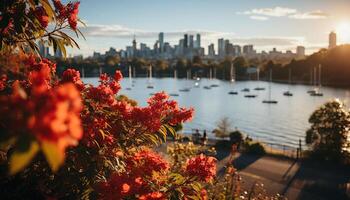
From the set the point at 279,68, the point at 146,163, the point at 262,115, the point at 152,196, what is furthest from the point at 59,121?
the point at 279,68

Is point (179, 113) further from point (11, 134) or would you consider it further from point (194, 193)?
point (11, 134)

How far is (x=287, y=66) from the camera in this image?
145500 millimetres

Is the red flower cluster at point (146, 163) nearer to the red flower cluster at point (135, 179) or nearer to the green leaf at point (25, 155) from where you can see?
the red flower cluster at point (135, 179)

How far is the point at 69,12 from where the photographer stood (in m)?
4.75

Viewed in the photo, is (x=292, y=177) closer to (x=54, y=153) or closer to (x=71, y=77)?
(x=71, y=77)

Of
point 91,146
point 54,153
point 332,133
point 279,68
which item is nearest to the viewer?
point 54,153

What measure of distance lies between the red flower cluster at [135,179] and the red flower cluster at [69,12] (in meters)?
1.62

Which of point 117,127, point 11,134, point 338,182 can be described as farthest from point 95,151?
point 338,182

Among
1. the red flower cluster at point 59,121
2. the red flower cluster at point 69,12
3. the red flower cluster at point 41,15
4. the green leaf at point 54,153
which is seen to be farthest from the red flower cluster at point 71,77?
the green leaf at point 54,153

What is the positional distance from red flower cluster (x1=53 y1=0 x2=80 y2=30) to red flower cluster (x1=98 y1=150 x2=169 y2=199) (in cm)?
162

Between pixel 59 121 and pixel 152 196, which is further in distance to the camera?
pixel 152 196

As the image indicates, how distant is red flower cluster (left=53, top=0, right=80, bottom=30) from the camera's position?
15.5ft

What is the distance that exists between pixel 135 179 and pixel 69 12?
82.5 inches

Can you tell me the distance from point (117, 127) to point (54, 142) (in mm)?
2992
